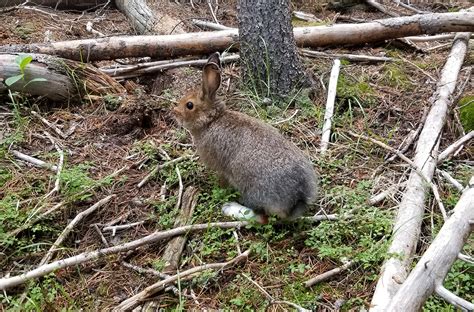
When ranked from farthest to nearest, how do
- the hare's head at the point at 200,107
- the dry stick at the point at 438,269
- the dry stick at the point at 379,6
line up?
the dry stick at the point at 379,6
the hare's head at the point at 200,107
the dry stick at the point at 438,269

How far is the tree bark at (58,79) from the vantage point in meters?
5.43

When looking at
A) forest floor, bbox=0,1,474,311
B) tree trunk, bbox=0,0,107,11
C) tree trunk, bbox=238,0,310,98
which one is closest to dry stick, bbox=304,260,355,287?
forest floor, bbox=0,1,474,311

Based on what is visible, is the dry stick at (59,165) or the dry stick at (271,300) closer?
the dry stick at (271,300)

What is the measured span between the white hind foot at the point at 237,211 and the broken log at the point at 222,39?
284cm

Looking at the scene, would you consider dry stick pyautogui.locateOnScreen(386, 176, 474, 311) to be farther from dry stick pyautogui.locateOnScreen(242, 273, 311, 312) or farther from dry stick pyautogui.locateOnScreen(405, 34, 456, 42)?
dry stick pyautogui.locateOnScreen(405, 34, 456, 42)

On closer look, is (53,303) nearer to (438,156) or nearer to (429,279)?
(429,279)

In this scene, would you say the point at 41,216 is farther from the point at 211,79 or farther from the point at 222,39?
the point at 222,39

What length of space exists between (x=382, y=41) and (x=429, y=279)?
4597mm

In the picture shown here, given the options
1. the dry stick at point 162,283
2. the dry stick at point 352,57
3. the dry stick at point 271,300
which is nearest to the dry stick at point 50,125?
Result: the dry stick at point 162,283

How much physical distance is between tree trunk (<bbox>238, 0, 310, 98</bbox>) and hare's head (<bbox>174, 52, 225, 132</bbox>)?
108 centimetres

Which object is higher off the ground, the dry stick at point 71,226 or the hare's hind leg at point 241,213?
the hare's hind leg at point 241,213

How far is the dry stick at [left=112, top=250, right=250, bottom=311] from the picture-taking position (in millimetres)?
3299

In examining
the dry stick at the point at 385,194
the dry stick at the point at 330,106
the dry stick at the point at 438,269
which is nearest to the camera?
the dry stick at the point at 438,269

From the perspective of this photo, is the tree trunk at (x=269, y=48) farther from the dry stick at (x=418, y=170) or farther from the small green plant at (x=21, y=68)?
the small green plant at (x=21, y=68)
